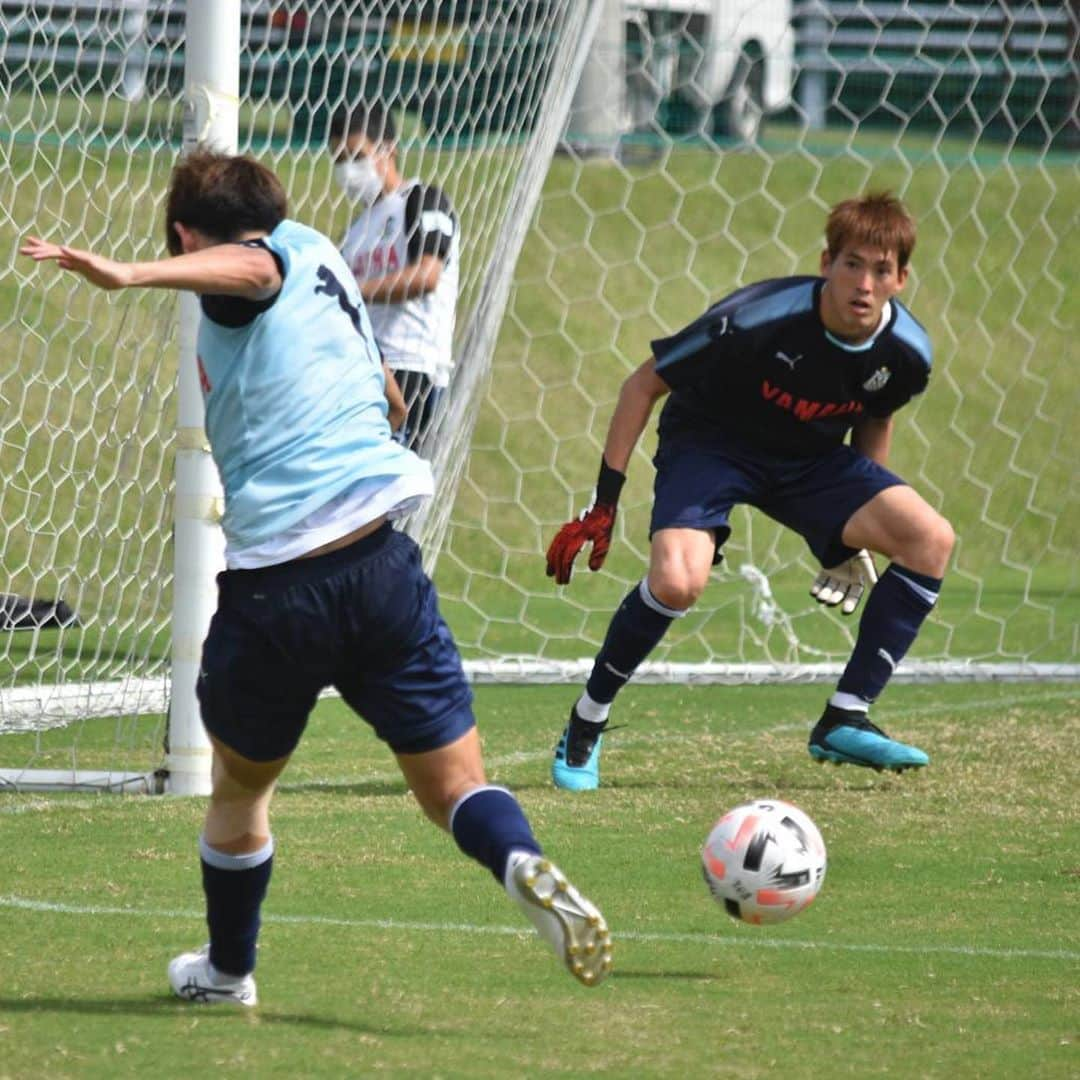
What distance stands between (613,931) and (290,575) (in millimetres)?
1333

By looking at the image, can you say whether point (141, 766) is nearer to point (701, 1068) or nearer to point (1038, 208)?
point (701, 1068)

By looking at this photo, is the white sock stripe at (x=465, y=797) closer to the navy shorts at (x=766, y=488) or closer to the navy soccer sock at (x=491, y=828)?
the navy soccer sock at (x=491, y=828)

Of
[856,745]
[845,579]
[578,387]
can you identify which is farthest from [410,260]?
[578,387]

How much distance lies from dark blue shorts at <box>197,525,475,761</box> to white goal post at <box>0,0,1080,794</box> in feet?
7.20

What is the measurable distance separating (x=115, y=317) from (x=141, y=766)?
2.26 m

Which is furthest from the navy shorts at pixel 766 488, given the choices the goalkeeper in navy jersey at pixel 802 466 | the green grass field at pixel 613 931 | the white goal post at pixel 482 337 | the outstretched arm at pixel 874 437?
the white goal post at pixel 482 337

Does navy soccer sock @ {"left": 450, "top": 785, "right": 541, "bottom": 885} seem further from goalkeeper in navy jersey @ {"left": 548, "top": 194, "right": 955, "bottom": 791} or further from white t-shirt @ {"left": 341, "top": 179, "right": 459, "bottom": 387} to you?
white t-shirt @ {"left": 341, "top": 179, "right": 459, "bottom": 387}

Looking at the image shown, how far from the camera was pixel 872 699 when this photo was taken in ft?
20.0

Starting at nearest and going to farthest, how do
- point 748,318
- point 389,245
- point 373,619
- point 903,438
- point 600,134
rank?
point 373,619, point 748,318, point 389,245, point 600,134, point 903,438

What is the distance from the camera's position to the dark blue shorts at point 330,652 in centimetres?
376

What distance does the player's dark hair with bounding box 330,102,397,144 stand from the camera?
774cm

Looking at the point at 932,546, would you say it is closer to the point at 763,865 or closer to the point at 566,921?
the point at 763,865

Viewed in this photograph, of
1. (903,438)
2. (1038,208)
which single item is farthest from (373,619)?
(1038,208)

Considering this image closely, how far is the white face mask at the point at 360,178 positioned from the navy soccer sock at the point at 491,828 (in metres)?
4.28
